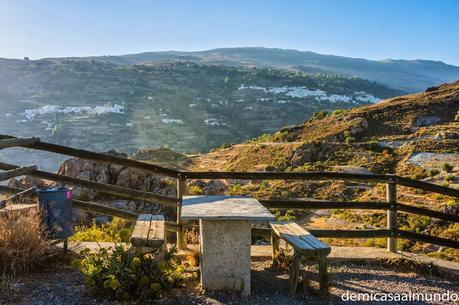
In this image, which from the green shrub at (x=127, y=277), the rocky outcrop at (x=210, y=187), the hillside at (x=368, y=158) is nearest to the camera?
the green shrub at (x=127, y=277)

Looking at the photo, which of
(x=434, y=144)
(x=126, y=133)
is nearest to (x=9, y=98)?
(x=126, y=133)

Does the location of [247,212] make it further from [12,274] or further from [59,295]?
[12,274]

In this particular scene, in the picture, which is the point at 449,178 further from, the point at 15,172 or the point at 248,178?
the point at 15,172

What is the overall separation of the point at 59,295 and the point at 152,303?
99 centimetres

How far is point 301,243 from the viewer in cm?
530

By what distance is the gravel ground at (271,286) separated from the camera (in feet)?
15.5

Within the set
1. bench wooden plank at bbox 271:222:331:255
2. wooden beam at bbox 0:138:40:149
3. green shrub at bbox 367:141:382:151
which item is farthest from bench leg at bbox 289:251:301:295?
green shrub at bbox 367:141:382:151

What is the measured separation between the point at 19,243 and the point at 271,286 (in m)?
2.93

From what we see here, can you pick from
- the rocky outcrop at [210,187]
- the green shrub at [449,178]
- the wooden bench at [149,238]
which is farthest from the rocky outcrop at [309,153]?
the wooden bench at [149,238]

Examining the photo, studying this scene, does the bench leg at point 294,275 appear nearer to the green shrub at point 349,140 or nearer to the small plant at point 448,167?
the small plant at point 448,167

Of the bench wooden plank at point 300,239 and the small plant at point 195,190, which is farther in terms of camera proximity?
the small plant at point 195,190

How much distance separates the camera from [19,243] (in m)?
5.04

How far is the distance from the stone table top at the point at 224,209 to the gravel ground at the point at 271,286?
2.95ft

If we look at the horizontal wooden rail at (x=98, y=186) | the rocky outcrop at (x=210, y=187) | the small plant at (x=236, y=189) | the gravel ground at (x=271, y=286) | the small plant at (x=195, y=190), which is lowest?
the small plant at (x=236, y=189)
